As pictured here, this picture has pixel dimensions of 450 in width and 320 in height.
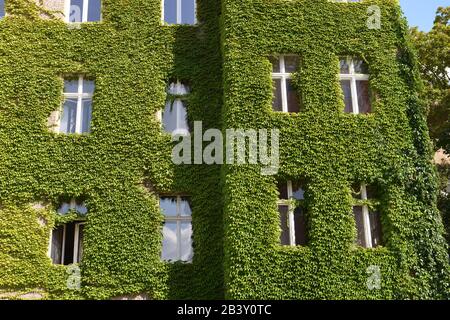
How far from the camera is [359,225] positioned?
15.5 metres

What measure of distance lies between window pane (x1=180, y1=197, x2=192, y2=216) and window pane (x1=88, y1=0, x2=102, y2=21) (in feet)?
25.2

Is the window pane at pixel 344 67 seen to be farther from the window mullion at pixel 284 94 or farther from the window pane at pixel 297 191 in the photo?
the window pane at pixel 297 191

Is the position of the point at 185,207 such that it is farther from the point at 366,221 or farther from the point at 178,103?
the point at 366,221

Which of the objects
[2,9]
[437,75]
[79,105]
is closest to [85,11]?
[2,9]

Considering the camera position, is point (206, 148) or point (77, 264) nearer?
point (77, 264)

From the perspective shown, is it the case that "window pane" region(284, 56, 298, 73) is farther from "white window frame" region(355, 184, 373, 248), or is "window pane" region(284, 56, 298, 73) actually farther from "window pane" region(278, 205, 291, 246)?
"window pane" region(278, 205, 291, 246)

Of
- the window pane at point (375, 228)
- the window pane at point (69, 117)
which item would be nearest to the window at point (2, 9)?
the window pane at point (69, 117)

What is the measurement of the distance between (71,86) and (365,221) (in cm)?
1086

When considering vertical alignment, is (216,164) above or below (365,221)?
above

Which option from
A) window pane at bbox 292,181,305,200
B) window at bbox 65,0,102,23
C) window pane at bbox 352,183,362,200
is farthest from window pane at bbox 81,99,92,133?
window pane at bbox 352,183,362,200

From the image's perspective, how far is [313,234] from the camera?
14.9 m

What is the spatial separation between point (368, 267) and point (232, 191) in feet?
14.3
